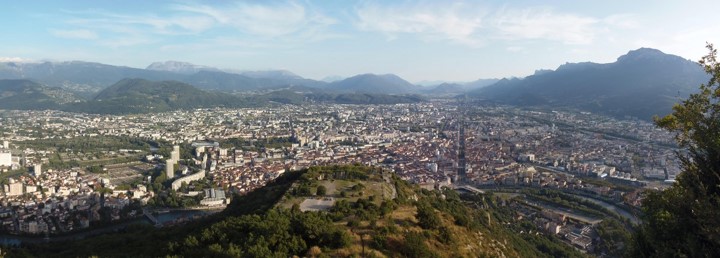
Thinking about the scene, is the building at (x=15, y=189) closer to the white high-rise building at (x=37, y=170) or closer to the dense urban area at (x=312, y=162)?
the dense urban area at (x=312, y=162)

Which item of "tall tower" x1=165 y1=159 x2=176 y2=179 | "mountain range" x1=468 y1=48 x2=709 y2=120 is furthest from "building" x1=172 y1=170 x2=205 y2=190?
"mountain range" x1=468 y1=48 x2=709 y2=120

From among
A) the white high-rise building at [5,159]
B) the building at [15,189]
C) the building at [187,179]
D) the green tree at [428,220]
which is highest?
the green tree at [428,220]

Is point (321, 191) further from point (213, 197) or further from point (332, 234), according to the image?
point (213, 197)

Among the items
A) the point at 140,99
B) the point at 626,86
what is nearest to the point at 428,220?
the point at 140,99

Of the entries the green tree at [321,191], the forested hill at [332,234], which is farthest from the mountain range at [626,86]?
the green tree at [321,191]

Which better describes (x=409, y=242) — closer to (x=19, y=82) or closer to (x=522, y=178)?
(x=522, y=178)

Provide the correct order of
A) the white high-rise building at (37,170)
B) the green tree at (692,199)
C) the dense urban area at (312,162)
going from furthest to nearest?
the white high-rise building at (37,170) → the dense urban area at (312,162) → the green tree at (692,199)
